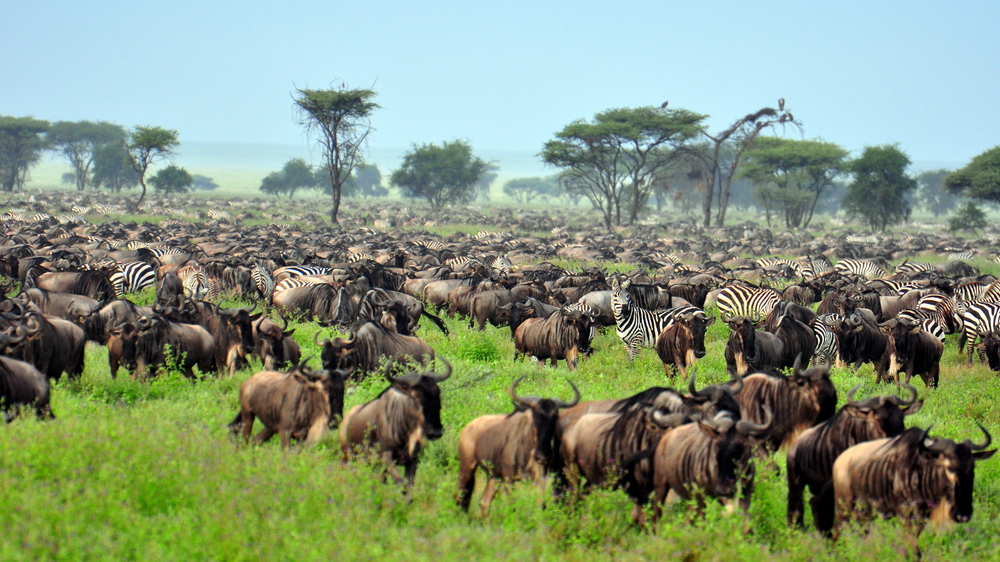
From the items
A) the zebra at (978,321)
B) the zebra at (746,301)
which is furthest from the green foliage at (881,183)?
the zebra at (978,321)

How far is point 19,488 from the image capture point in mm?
5426

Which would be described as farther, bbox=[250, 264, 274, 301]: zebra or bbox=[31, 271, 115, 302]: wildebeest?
bbox=[250, 264, 274, 301]: zebra

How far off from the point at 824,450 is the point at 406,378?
11.1ft

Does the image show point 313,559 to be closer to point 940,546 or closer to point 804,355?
point 940,546

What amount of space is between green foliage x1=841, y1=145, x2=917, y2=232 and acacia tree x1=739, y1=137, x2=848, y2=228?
5.35 feet

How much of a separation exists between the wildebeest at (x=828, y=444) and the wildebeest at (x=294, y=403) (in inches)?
153

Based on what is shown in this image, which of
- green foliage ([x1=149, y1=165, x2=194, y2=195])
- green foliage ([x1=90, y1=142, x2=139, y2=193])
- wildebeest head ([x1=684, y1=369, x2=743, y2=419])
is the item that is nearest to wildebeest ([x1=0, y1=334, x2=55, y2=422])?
wildebeest head ([x1=684, y1=369, x2=743, y2=419])

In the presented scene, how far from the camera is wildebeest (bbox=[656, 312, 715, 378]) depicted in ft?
37.3

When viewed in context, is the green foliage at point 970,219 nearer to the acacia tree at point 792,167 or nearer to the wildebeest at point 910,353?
the acacia tree at point 792,167

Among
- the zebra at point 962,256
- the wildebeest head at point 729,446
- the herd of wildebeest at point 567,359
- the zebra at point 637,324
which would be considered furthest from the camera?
the zebra at point 962,256

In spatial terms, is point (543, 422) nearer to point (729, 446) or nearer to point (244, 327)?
point (729, 446)

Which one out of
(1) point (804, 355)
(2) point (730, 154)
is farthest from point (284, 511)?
(2) point (730, 154)

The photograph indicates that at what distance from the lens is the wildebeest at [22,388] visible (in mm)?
7164

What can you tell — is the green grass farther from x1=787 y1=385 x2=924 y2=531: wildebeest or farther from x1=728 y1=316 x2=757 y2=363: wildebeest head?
x1=728 y1=316 x2=757 y2=363: wildebeest head
